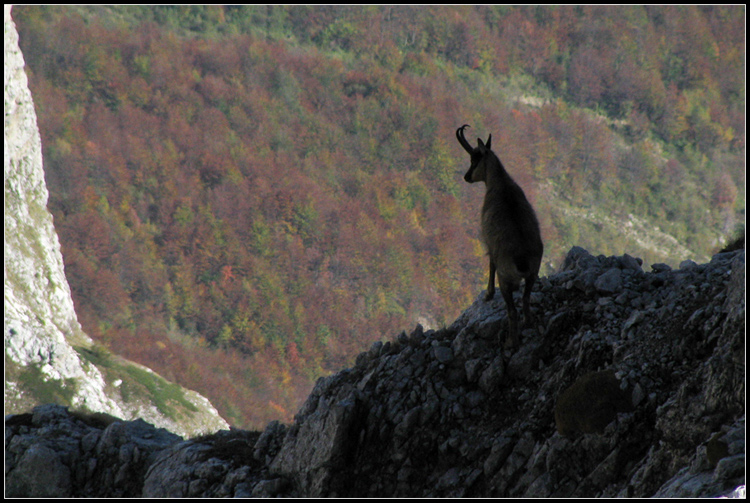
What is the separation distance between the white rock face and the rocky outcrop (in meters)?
36.8

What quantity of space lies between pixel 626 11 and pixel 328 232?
119 meters

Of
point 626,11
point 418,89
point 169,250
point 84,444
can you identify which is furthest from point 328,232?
point 626,11

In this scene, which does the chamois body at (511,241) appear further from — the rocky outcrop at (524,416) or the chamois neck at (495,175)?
the rocky outcrop at (524,416)

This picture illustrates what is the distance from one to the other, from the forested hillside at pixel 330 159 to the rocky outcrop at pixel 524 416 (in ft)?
230

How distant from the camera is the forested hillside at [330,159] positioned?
318ft

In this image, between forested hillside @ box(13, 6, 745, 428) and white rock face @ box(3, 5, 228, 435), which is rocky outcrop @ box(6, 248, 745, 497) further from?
forested hillside @ box(13, 6, 745, 428)

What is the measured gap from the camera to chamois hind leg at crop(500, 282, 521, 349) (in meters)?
10.4

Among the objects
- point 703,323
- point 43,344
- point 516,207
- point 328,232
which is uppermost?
point 328,232

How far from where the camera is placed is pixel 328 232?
4505 inches

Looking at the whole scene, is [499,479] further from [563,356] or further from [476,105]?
[476,105]

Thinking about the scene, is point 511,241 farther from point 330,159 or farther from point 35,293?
point 330,159

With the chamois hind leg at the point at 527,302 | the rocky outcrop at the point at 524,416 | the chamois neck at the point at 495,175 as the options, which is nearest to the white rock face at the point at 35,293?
the rocky outcrop at the point at 524,416

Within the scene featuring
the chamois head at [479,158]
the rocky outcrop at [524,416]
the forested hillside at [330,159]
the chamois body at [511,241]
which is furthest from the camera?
the forested hillside at [330,159]

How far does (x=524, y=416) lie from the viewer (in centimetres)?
978
